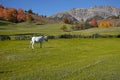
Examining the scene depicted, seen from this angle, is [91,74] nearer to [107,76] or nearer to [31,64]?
[107,76]

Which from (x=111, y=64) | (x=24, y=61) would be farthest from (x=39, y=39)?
(x=111, y=64)

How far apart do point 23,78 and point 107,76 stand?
7095 mm

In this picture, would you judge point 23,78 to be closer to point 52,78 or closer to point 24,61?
point 52,78

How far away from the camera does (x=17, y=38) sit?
8581 cm

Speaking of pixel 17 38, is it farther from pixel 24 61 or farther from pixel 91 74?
pixel 91 74

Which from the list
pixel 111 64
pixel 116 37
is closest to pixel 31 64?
pixel 111 64

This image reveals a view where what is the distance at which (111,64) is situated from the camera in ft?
105

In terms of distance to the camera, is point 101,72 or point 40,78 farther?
point 101,72

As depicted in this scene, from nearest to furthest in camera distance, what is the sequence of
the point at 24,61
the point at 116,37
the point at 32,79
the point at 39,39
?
the point at 32,79
the point at 24,61
the point at 39,39
the point at 116,37

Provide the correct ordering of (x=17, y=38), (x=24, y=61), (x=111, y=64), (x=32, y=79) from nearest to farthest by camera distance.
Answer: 1. (x=32, y=79)
2. (x=111, y=64)
3. (x=24, y=61)
4. (x=17, y=38)

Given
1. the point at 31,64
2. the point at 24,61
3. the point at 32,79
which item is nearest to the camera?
the point at 32,79

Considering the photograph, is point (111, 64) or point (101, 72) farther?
point (111, 64)

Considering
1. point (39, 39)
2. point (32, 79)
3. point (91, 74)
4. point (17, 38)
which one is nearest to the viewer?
point (32, 79)

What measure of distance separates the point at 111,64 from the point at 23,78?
38.8 feet
